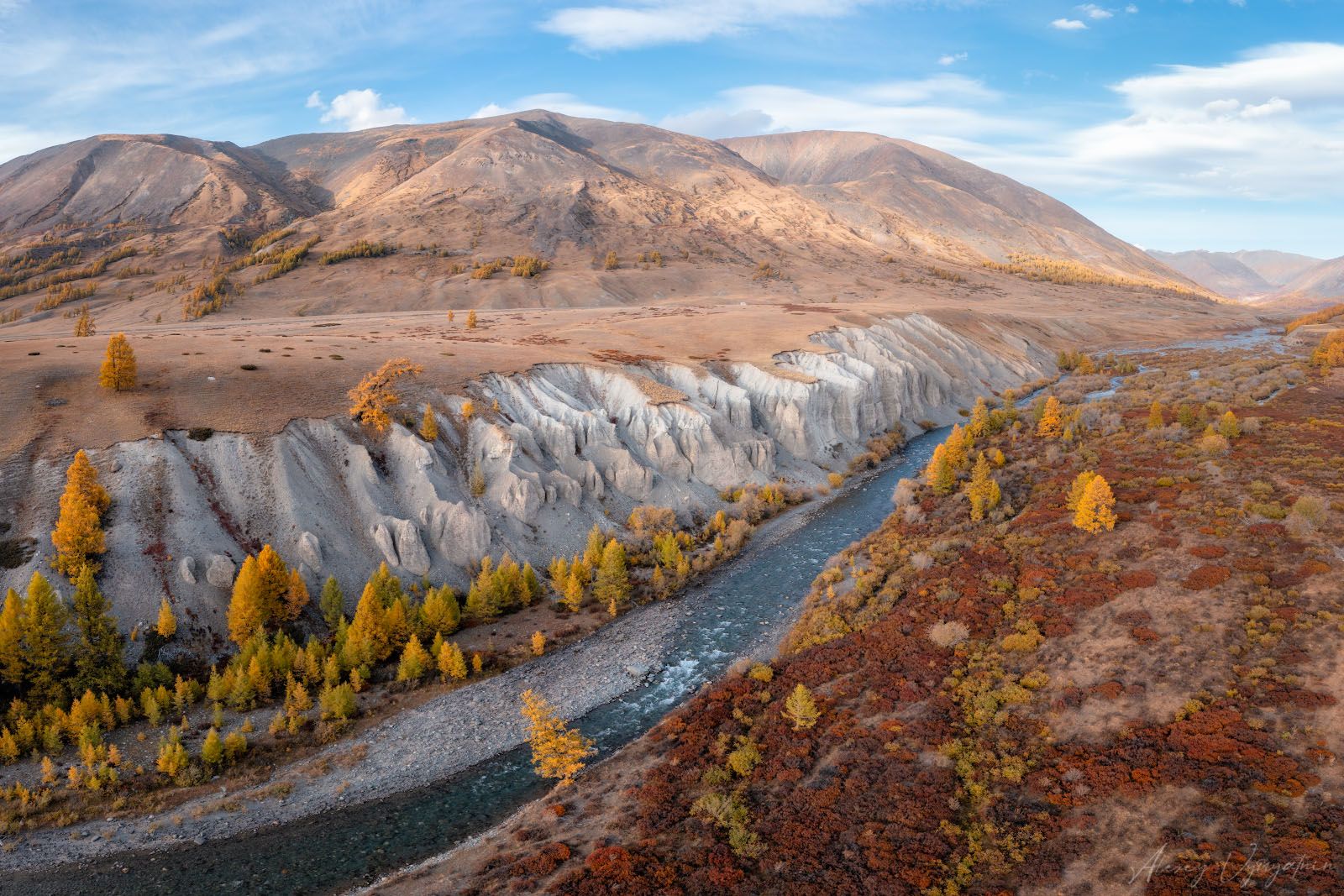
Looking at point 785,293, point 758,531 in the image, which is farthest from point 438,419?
point 785,293

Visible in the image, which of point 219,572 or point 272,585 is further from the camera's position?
point 219,572

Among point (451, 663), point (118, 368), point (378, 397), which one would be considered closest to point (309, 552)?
point (451, 663)

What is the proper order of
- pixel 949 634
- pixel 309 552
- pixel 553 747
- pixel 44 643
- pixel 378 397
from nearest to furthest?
pixel 553 747 < pixel 44 643 < pixel 949 634 < pixel 309 552 < pixel 378 397

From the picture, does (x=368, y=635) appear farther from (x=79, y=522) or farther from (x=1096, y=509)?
(x=1096, y=509)

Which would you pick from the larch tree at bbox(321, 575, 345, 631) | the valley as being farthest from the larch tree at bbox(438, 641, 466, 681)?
the larch tree at bbox(321, 575, 345, 631)

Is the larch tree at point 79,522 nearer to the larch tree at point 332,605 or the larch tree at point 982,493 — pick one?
the larch tree at point 332,605

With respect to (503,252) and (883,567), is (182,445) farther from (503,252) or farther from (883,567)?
(503,252)
